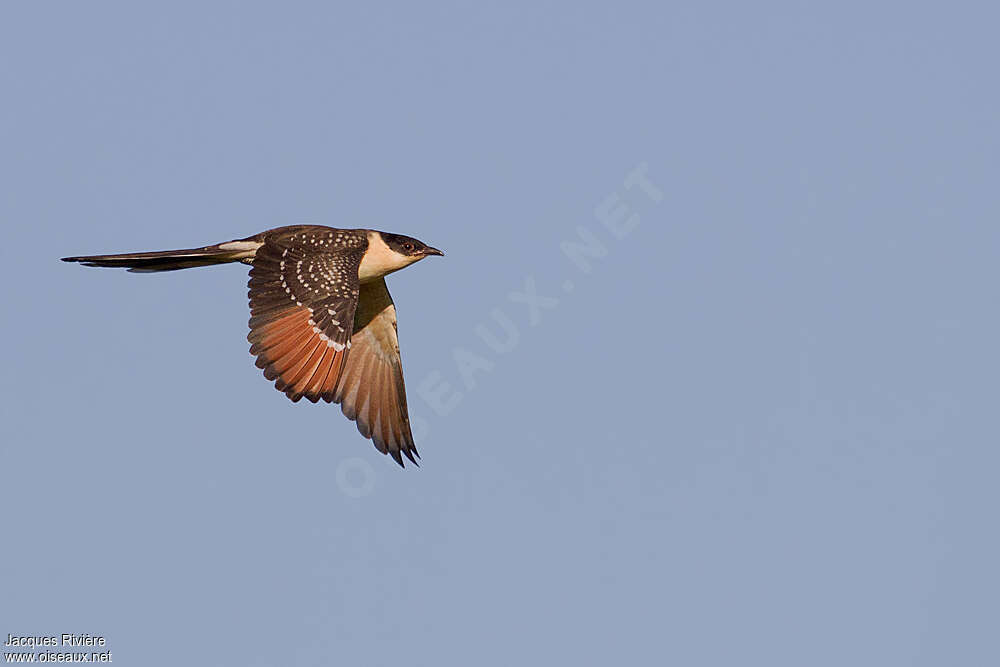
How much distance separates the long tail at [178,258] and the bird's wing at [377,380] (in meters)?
2.19

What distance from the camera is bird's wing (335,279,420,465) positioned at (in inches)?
648

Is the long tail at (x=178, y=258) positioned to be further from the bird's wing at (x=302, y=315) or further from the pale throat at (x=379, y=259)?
the pale throat at (x=379, y=259)

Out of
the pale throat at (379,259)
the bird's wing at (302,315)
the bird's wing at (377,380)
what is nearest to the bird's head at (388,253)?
the pale throat at (379,259)

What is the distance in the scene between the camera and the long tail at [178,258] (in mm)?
14320

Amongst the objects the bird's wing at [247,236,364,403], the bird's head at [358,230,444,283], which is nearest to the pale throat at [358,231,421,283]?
the bird's head at [358,230,444,283]

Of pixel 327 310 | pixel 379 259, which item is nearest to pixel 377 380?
pixel 379 259

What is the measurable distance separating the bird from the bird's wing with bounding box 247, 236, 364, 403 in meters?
0.01

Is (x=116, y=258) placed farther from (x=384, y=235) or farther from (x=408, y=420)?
(x=408, y=420)

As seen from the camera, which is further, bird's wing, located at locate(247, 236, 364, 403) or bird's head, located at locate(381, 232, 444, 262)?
bird's head, located at locate(381, 232, 444, 262)

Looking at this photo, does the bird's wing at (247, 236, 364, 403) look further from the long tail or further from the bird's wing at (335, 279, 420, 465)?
the bird's wing at (335, 279, 420, 465)

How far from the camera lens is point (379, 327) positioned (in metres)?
17.2

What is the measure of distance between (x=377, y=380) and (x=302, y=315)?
10.1 feet

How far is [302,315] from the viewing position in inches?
549

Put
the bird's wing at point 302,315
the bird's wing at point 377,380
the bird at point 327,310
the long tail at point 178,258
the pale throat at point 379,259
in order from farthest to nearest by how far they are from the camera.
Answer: the bird's wing at point 377,380, the pale throat at point 379,259, the long tail at point 178,258, the bird at point 327,310, the bird's wing at point 302,315
